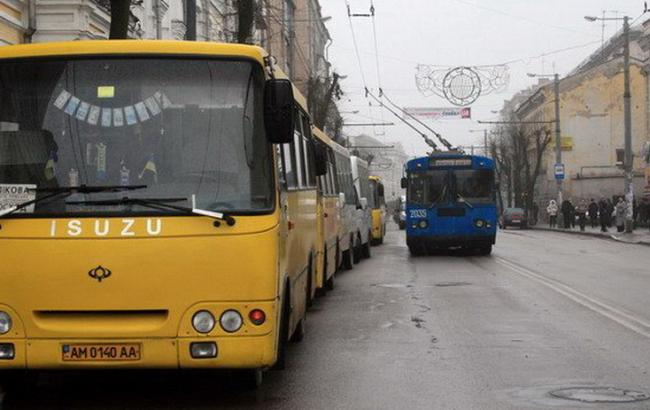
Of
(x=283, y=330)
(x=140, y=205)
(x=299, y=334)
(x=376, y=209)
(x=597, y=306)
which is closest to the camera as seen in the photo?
(x=140, y=205)

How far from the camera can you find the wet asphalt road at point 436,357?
7.70 m

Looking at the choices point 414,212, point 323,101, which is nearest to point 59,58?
point 414,212

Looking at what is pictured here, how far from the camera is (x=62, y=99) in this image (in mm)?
7238

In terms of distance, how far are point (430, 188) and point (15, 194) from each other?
20.4 m

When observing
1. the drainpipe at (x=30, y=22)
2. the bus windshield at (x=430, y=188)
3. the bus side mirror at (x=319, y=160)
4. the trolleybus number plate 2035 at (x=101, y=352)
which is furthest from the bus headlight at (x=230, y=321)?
the bus windshield at (x=430, y=188)

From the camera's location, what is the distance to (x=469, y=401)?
7516mm

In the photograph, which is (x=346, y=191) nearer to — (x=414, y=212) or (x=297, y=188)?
(x=414, y=212)

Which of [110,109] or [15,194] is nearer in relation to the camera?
[15,194]

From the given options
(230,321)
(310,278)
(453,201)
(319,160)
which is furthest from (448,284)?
(230,321)

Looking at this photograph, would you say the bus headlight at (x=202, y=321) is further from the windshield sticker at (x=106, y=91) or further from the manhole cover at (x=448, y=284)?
the manhole cover at (x=448, y=284)

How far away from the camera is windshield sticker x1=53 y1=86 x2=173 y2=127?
7.19 meters

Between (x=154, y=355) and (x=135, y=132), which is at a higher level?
(x=135, y=132)

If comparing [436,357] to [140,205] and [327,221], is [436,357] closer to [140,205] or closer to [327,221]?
[140,205]

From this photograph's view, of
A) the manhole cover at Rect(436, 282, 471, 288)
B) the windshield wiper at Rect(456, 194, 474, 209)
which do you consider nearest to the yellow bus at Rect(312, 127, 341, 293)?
the manhole cover at Rect(436, 282, 471, 288)
